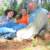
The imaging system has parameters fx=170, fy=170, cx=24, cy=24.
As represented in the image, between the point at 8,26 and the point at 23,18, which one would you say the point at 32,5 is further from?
the point at 8,26

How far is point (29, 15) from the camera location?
1.13 meters

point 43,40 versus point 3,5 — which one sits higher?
point 3,5

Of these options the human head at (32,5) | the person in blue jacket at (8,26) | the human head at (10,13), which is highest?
the human head at (32,5)

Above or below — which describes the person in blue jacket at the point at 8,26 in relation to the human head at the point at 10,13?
below

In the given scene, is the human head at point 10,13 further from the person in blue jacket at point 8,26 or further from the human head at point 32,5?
the human head at point 32,5

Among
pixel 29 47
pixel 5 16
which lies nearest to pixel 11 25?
pixel 5 16

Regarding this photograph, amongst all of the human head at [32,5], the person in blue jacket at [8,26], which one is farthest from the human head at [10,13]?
the human head at [32,5]

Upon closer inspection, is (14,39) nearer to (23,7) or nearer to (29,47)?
(29,47)

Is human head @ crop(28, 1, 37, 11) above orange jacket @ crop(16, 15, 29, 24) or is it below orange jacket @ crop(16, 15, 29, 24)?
above

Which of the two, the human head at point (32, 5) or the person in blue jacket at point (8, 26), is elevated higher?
the human head at point (32, 5)

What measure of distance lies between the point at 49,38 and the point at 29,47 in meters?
0.15

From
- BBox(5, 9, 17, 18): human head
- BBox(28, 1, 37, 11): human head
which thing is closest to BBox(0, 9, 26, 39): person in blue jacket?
BBox(5, 9, 17, 18): human head

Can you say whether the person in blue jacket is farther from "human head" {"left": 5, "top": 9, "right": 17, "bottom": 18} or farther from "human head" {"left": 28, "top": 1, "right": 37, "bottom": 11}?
"human head" {"left": 28, "top": 1, "right": 37, "bottom": 11}

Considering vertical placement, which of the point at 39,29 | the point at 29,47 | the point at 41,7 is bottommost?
the point at 29,47
